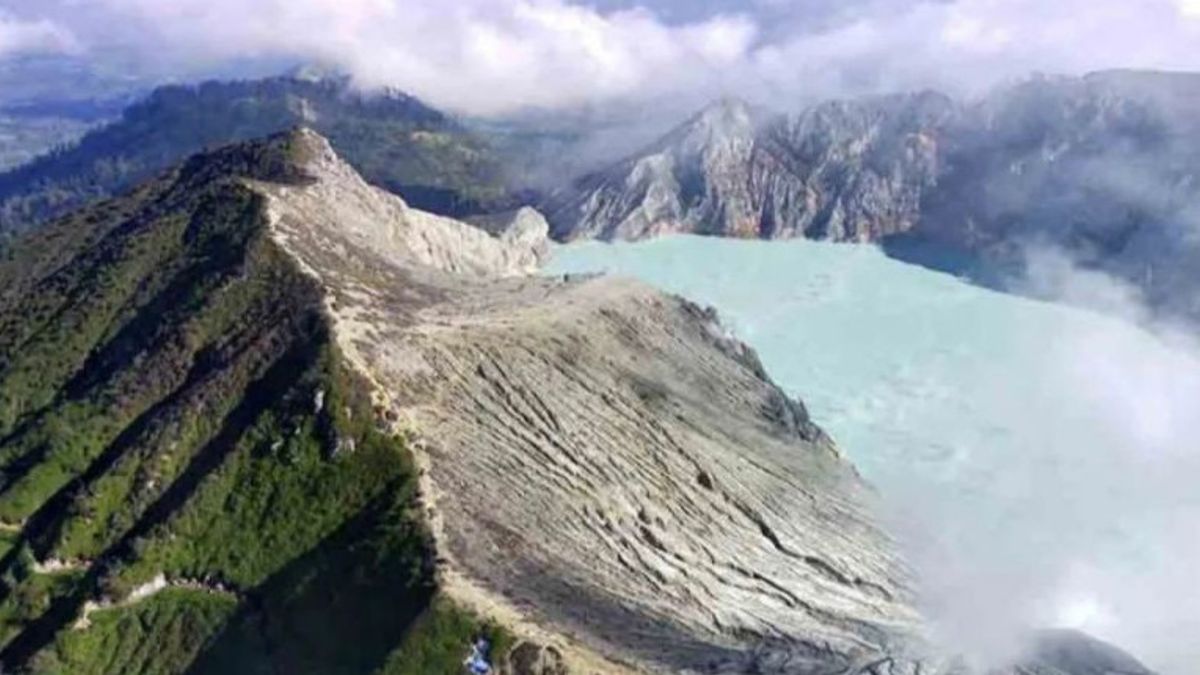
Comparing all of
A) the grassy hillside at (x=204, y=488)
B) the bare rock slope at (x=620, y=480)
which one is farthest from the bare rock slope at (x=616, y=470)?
the grassy hillside at (x=204, y=488)

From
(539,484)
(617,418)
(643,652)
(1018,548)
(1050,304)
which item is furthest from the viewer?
(1050,304)

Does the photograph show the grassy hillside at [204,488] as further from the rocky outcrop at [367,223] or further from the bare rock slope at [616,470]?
the rocky outcrop at [367,223]

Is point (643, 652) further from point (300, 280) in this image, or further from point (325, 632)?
point (300, 280)

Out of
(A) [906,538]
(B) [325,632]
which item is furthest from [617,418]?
(B) [325,632]

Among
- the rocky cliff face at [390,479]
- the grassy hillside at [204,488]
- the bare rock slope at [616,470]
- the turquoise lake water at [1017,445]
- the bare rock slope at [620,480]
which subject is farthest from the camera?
the turquoise lake water at [1017,445]

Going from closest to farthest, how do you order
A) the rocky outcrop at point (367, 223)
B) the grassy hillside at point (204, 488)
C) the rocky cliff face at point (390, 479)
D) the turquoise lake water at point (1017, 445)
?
1. the grassy hillside at point (204, 488)
2. the rocky cliff face at point (390, 479)
3. the turquoise lake water at point (1017, 445)
4. the rocky outcrop at point (367, 223)

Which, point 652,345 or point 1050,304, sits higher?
point 1050,304

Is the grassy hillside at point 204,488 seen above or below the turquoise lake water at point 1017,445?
below
